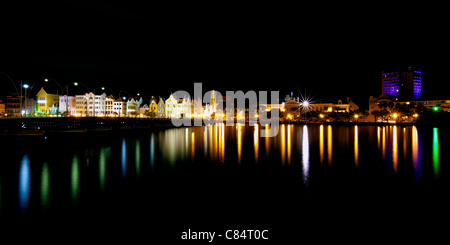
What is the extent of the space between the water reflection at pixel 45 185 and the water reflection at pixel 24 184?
0.30m

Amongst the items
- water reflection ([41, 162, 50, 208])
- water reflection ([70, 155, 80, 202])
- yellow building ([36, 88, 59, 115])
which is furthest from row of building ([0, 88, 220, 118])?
water reflection ([41, 162, 50, 208])

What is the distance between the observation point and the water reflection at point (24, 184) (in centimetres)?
666

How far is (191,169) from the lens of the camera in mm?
10984

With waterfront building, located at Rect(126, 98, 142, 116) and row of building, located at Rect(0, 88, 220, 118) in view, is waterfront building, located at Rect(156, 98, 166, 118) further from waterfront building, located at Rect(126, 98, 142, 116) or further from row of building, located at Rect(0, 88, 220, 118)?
waterfront building, located at Rect(126, 98, 142, 116)

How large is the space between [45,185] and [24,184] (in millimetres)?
619

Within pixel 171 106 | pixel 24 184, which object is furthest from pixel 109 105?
pixel 24 184

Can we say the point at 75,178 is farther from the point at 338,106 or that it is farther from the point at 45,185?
the point at 338,106

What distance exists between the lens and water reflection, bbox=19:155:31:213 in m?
6.66

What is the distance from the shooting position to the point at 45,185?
8.41 meters

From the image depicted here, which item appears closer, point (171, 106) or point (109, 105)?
point (171, 106)
